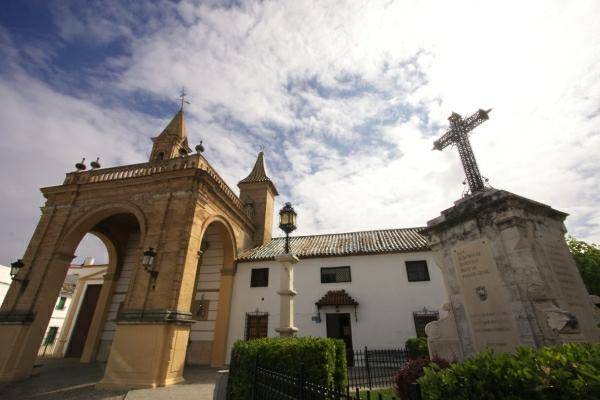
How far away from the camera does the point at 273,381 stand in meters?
4.93

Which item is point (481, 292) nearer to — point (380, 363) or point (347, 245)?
point (380, 363)

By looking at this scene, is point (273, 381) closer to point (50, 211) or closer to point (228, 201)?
point (228, 201)

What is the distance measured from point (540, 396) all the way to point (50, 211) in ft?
57.8

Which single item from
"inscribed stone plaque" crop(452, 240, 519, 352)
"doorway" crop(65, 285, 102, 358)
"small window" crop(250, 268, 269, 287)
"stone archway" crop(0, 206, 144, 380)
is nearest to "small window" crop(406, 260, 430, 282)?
"small window" crop(250, 268, 269, 287)

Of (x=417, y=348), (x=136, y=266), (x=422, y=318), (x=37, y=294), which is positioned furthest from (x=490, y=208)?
(x=37, y=294)

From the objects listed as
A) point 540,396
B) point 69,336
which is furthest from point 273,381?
point 69,336

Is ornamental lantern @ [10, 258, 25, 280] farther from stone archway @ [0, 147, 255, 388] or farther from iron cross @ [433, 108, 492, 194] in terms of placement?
iron cross @ [433, 108, 492, 194]

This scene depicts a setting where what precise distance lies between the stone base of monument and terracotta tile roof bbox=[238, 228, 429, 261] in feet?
33.0

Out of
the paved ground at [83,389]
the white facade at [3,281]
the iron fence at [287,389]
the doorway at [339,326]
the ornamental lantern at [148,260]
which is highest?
the white facade at [3,281]

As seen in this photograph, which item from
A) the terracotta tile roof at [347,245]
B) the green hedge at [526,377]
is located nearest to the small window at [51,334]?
the terracotta tile roof at [347,245]

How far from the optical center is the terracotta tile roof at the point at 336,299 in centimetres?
1434

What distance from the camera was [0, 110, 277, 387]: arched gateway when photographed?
9625mm

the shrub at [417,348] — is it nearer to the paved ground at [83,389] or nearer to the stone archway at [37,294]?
the paved ground at [83,389]

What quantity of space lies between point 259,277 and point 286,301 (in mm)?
9196
